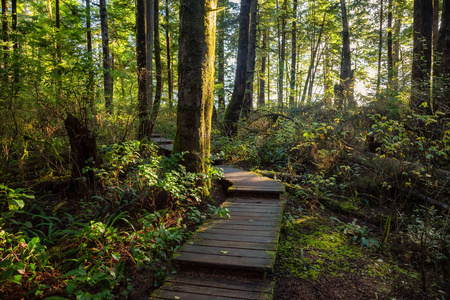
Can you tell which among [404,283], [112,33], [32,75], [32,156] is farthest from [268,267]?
[112,33]

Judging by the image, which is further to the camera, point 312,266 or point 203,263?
point 312,266

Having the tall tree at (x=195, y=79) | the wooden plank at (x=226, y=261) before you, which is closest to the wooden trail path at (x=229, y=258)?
the wooden plank at (x=226, y=261)

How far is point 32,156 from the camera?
4961mm

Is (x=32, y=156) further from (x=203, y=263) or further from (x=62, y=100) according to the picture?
(x=203, y=263)

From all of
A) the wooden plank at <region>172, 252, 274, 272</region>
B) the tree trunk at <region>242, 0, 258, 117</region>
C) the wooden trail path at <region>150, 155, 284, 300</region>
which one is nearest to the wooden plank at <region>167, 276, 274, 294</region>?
the wooden trail path at <region>150, 155, 284, 300</region>

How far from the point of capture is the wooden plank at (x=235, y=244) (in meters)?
3.03

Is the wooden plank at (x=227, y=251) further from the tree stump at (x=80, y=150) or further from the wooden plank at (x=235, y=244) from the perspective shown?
the tree stump at (x=80, y=150)

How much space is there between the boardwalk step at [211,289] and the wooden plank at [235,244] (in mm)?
477

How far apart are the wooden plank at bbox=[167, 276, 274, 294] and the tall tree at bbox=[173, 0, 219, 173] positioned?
1976 mm

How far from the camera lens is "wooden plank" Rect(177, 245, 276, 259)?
285 centimetres

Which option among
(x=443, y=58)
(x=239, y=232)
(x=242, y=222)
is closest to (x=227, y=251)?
(x=239, y=232)

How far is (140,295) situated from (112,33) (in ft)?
49.4

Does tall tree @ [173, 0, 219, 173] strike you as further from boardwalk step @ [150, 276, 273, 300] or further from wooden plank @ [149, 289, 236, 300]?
wooden plank @ [149, 289, 236, 300]

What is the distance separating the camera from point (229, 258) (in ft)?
9.16
